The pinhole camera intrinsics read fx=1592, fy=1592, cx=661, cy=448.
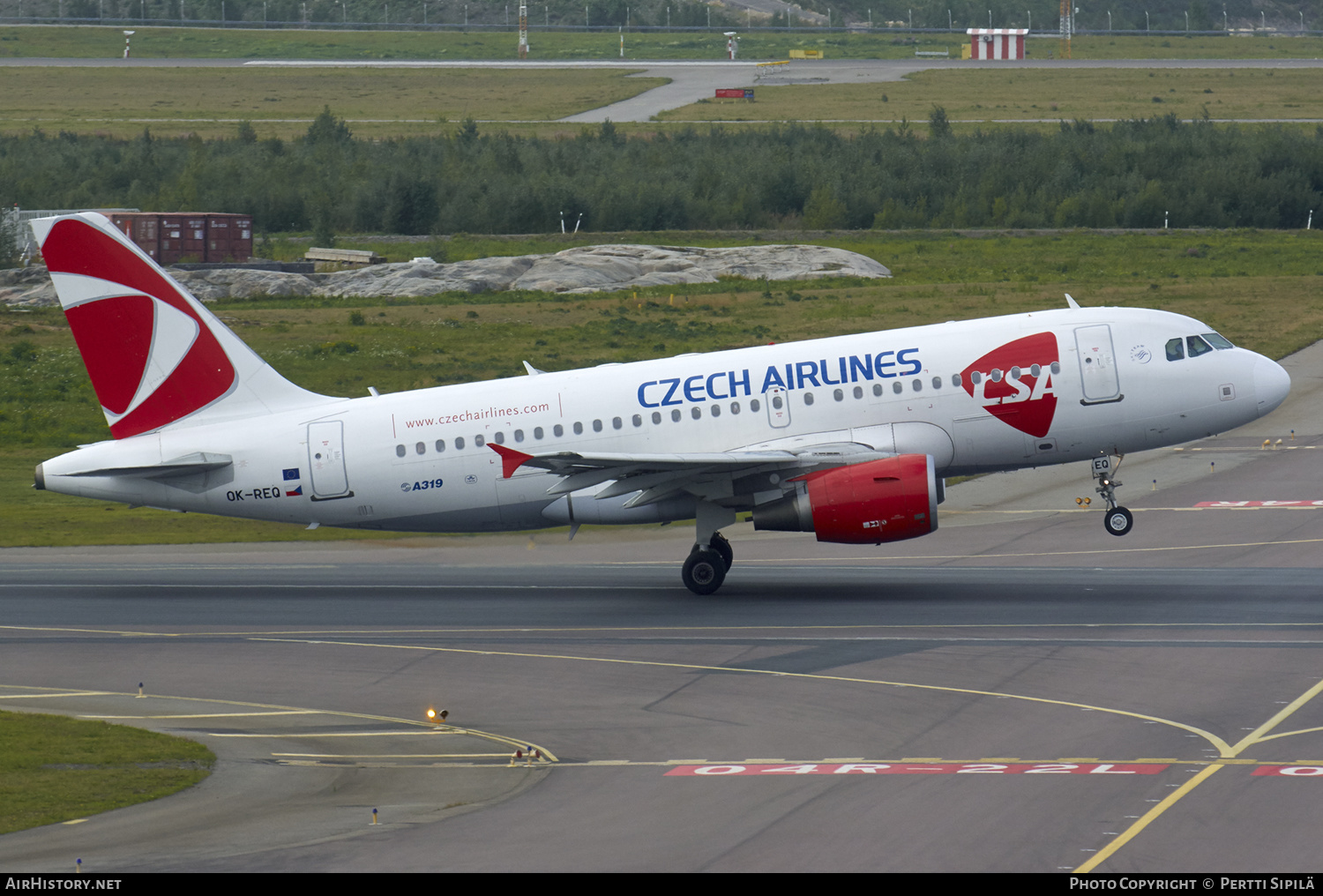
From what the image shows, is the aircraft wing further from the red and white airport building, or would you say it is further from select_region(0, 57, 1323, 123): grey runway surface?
the red and white airport building

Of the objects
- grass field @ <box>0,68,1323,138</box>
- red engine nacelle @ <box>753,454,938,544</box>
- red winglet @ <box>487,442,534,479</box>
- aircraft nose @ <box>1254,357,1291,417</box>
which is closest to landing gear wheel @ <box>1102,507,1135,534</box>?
aircraft nose @ <box>1254,357,1291,417</box>

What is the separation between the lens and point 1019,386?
33812 millimetres

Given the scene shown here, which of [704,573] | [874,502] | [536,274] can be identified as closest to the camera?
[874,502]

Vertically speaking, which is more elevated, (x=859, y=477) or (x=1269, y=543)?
(x=859, y=477)

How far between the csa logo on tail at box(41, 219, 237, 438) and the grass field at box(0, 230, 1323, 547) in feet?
31.3

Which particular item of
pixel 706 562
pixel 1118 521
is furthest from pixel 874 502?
pixel 1118 521

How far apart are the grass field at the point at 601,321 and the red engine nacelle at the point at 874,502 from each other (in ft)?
57.7

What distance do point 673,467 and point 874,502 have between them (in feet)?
13.6

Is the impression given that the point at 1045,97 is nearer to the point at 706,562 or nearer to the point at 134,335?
the point at 706,562

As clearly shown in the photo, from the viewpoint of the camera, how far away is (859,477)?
32.2 meters

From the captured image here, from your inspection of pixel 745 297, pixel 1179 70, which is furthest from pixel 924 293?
pixel 1179 70

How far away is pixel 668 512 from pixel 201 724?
12150mm

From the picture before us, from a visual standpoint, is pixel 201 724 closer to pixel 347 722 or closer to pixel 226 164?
pixel 347 722

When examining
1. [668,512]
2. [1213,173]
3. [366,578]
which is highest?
[1213,173]
